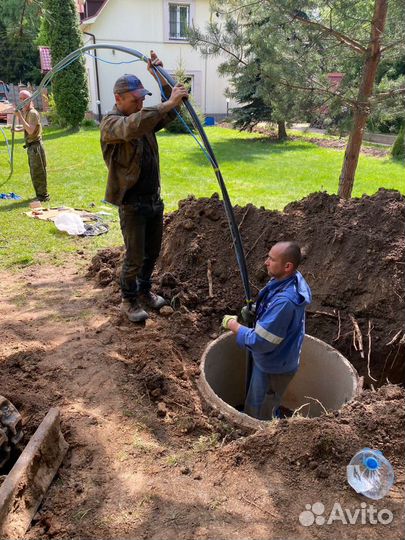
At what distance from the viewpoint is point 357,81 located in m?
5.73

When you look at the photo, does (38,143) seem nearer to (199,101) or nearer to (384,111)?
(384,111)

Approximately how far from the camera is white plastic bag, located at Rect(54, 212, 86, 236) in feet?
21.7

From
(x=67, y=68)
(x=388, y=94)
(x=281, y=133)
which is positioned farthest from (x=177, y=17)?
(x=388, y=94)

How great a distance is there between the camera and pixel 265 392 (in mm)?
3301

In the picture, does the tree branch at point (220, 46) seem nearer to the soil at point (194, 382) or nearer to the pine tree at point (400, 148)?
the soil at point (194, 382)

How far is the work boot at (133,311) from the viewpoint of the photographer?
13.1 feet

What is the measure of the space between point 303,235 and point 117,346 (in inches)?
92.3

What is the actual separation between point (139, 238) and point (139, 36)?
802 inches

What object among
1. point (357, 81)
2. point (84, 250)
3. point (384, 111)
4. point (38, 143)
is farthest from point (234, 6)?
point (38, 143)

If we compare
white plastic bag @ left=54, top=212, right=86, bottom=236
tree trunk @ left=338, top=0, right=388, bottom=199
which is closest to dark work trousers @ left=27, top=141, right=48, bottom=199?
white plastic bag @ left=54, top=212, right=86, bottom=236

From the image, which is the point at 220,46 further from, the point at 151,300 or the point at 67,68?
the point at 67,68

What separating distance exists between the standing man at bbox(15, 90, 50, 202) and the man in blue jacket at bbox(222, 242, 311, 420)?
21.5 ft

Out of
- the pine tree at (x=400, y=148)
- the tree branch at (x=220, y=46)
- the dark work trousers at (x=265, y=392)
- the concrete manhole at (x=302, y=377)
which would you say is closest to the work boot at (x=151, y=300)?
the concrete manhole at (x=302, y=377)

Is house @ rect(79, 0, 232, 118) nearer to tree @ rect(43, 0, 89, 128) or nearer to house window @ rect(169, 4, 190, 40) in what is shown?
house window @ rect(169, 4, 190, 40)
